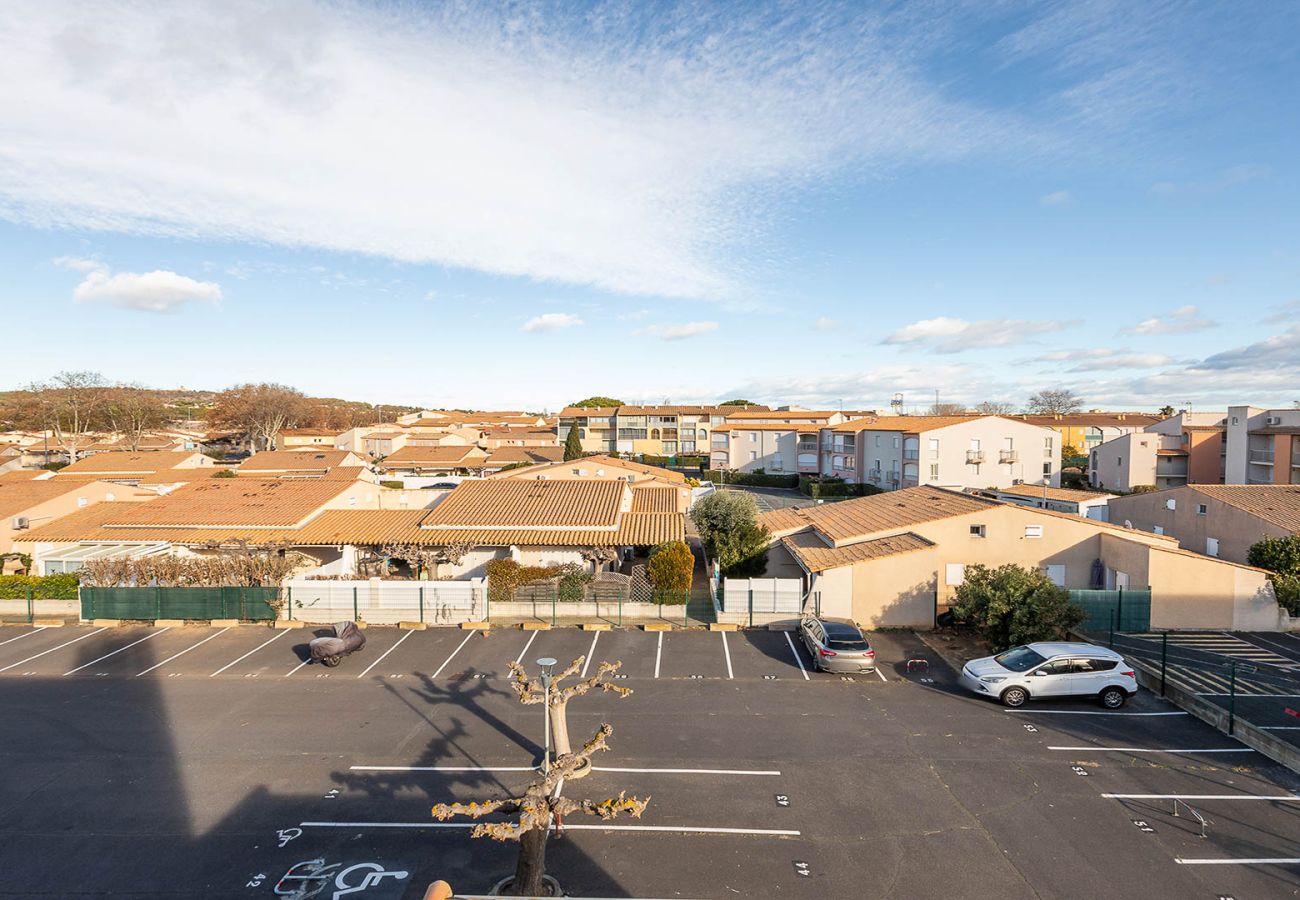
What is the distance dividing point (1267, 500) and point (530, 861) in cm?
3368

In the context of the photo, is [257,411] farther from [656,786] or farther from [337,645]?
[656,786]

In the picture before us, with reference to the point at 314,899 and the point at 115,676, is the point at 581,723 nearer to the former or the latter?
the point at 314,899

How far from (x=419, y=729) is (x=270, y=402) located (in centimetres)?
9503

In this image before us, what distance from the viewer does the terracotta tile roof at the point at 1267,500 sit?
2467 cm

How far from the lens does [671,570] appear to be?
79.5 ft

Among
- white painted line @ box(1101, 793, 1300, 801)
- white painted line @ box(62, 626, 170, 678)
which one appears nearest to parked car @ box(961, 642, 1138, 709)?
white painted line @ box(1101, 793, 1300, 801)

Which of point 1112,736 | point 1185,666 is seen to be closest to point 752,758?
point 1112,736

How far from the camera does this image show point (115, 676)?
1811 cm

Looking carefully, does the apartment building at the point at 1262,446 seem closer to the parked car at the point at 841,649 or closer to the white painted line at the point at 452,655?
the parked car at the point at 841,649

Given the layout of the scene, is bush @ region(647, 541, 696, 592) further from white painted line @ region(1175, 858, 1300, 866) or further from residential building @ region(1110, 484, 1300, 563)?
residential building @ region(1110, 484, 1300, 563)

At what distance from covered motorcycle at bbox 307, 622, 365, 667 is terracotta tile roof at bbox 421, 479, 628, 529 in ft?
29.6

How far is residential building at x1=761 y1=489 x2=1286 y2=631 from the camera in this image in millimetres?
20953

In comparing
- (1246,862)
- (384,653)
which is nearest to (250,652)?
(384,653)

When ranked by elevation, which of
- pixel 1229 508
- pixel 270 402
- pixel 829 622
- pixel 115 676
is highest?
pixel 270 402
